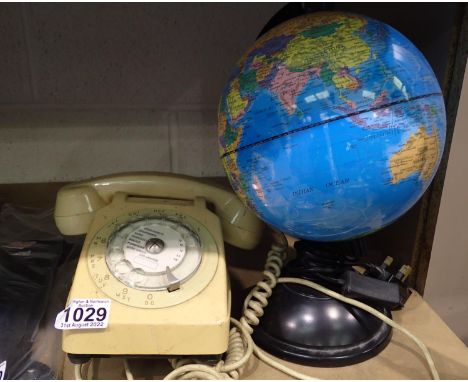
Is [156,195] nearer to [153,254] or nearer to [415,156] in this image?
[153,254]

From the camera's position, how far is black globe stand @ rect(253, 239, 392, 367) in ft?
1.86

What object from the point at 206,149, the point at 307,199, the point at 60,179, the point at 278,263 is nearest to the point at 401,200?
the point at 307,199

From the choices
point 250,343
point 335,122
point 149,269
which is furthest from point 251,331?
point 335,122

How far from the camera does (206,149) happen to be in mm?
892

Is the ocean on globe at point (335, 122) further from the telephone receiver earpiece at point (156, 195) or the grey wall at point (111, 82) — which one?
the grey wall at point (111, 82)

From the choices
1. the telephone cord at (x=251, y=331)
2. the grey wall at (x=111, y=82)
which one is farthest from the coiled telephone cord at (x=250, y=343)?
the grey wall at (x=111, y=82)

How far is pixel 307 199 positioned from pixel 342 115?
3.7 inches

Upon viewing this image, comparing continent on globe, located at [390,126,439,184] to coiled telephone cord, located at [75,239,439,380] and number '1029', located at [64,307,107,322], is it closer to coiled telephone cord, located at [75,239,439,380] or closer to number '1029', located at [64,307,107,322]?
coiled telephone cord, located at [75,239,439,380]

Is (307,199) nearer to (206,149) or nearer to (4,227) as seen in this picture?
(206,149)

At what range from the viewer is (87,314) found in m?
0.51

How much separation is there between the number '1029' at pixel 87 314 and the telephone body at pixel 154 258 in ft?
0.04

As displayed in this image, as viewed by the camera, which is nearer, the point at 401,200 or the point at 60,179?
the point at 401,200

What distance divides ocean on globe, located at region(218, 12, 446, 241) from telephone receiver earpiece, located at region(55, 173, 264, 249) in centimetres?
16

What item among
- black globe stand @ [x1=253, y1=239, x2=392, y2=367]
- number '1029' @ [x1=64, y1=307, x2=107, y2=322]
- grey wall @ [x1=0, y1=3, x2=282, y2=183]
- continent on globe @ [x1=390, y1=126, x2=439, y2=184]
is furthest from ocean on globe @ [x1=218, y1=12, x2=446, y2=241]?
grey wall @ [x1=0, y1=3, x2=282, y2=183]
